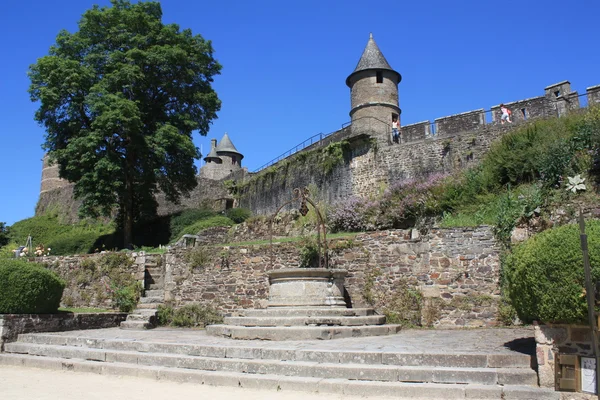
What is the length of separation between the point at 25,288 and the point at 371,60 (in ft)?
52.9

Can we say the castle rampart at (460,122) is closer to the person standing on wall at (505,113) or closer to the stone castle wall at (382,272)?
the person standing on wall at (505,113)

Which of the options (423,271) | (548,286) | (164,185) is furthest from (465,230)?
(164,185)

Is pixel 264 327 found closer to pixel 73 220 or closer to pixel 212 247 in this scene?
pixel 212 247

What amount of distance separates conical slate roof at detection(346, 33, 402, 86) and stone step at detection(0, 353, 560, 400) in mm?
16577

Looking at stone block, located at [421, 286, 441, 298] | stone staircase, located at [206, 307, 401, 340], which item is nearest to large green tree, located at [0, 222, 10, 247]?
stone staircase, located at [206, 307, 401, 340]

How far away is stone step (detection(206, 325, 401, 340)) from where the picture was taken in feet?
29.1

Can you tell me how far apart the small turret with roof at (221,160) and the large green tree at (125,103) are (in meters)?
26.2

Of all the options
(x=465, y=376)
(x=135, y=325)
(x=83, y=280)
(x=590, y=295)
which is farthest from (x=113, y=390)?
(x=83, y=280)

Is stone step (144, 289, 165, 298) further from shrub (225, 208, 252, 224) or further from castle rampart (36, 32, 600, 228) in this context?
shrub (225, 208, 252, 224)

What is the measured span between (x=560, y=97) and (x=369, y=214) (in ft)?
23.8

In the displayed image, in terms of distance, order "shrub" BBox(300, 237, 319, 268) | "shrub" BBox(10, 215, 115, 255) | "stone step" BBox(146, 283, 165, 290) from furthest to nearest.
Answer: "shrub" BBox(10, 215, 115, 255), "stone step" BBox(146, 283, 165, 290), "shrub" BBox(300, 237, 319, 268)

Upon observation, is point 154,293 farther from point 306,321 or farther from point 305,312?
point 306,321

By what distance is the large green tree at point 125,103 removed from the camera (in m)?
20.4

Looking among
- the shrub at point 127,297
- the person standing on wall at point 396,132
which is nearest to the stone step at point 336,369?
the shrub at point 127,297
